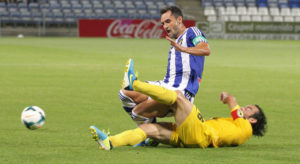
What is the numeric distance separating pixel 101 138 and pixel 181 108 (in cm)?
90

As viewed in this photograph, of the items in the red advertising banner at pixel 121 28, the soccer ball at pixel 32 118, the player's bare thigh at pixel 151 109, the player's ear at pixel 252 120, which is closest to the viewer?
the player's bare thigh at pixel 151 109

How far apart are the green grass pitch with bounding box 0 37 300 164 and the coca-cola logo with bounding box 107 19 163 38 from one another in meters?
19.1

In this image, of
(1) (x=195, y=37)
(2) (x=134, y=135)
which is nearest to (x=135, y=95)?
(2) (x=134, y=135)

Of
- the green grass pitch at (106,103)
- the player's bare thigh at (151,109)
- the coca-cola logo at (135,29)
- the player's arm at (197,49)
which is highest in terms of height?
the player's arm at (197,49)

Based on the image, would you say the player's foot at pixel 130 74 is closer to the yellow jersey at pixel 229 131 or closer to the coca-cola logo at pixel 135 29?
the yellow jersey at pixel 229 131

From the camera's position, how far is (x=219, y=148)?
21.0 ft

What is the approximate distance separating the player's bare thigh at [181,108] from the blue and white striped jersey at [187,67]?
0.60m

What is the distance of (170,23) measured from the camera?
7055 millimetres

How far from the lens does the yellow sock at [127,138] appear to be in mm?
6047

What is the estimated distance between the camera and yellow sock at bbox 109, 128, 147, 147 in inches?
238

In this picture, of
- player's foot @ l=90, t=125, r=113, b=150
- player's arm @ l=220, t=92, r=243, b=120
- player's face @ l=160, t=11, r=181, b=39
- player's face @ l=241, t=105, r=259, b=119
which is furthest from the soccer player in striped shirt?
player's foot @ l=90, t=125, r=113, b=150

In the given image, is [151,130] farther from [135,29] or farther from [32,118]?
[135,29]

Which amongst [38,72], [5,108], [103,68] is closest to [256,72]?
[103,68]

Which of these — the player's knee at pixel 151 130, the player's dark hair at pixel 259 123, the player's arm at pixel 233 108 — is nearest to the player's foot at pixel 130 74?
the player's knee at pixel 151 130
